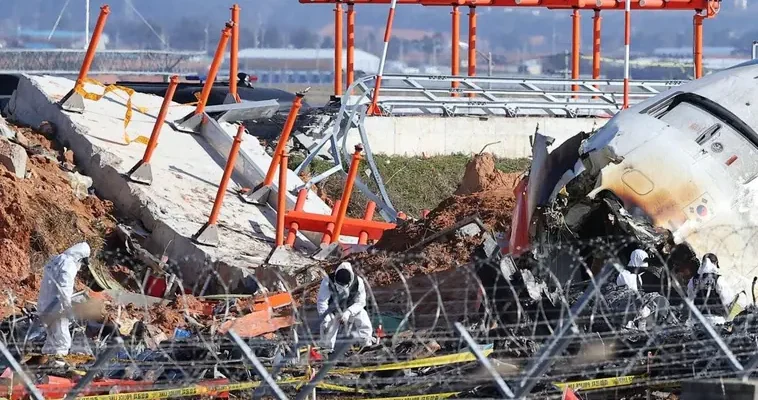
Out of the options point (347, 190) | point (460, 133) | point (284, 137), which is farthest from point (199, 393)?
point (460, 133)

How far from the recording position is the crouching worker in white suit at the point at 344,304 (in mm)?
13234

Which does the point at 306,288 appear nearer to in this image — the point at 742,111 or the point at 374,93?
the point at 742,111

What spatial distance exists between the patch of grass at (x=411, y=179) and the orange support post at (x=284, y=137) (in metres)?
2.15

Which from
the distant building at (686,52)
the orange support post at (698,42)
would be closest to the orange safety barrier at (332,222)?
the orange support post at (698,42)

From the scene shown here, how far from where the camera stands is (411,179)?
2331 cm

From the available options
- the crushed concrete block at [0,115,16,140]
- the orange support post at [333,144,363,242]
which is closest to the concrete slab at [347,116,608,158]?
the orange support post at [333,144,363,242]

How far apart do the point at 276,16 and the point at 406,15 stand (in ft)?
15.9

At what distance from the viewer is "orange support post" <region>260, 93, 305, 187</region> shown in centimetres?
1839

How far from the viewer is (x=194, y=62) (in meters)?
50.8

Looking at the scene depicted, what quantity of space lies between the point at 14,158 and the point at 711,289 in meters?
8.47

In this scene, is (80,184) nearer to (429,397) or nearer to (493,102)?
(493,102)

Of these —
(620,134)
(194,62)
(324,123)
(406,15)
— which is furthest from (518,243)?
(406,15)

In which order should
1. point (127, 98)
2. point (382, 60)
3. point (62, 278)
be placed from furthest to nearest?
1. point (382, 60)
2. point (127, 98)
3. point (62, 278)

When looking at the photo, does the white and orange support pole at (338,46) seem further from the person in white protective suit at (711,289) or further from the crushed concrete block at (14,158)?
the person in white protective suit at (711,289)
